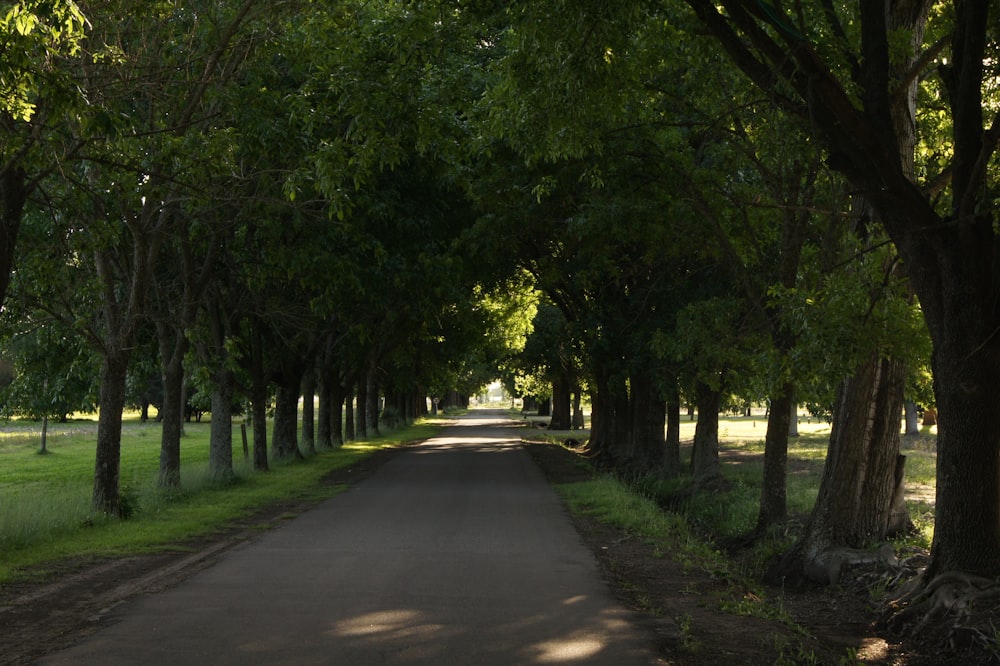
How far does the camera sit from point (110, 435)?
1568cm

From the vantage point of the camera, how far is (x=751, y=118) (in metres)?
14.4

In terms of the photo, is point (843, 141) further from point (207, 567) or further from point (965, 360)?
point (207, 567)

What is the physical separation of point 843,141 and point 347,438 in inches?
1564

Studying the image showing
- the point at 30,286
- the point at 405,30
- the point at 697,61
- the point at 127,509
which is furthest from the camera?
the point at 30,286

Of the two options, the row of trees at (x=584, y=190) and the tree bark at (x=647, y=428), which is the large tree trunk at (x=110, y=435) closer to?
the row of trees at (x=584, y=190)

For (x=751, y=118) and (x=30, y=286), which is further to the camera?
(x=30, y=286)

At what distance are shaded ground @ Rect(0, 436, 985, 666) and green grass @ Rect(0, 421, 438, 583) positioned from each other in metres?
0.67

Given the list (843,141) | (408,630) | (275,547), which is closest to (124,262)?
(275,547)

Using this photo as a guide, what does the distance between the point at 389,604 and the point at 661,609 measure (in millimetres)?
2426

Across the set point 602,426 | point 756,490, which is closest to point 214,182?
point 756,490

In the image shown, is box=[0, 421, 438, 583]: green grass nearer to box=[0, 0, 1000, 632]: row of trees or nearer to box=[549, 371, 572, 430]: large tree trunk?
box=[0, 0, 1000, 632]: row of trees

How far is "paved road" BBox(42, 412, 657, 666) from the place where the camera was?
7.16 metres

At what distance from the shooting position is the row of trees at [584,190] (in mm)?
8531

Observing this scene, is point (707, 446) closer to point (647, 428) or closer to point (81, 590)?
point (647, 428)
